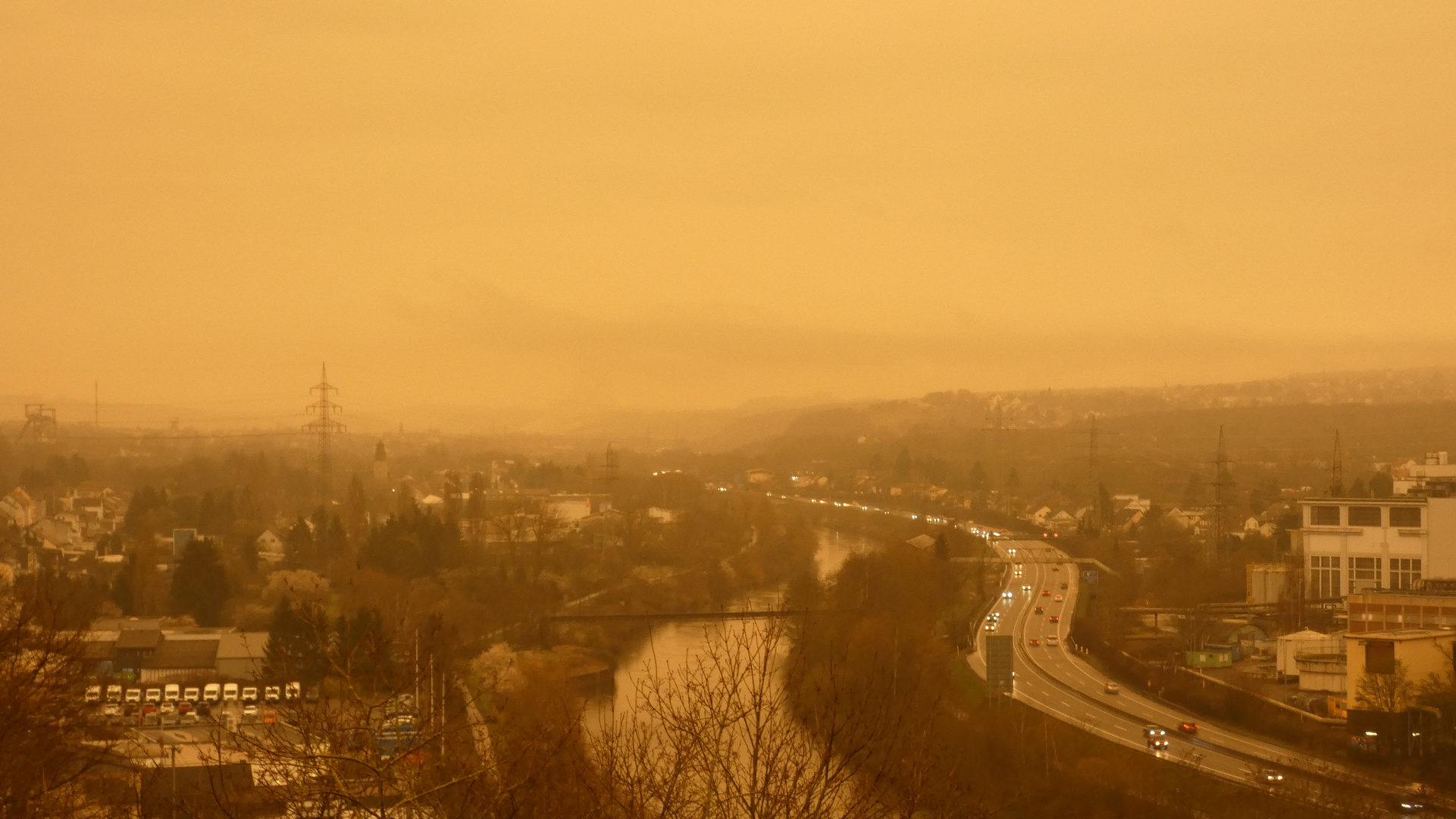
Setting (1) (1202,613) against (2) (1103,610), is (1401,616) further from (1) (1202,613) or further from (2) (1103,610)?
(2) (1103,610)

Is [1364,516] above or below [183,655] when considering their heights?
above

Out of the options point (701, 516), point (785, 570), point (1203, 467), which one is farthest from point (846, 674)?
point (1203, 467)

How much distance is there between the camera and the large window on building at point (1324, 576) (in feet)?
41.9

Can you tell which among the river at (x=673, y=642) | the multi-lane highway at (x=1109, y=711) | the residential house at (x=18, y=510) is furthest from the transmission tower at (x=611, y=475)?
the multi-lane highway at (x=1109, y=711)

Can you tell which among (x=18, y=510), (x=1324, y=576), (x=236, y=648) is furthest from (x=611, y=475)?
(x=236, y=648)

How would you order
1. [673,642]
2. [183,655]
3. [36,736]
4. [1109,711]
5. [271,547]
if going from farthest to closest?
[271,547], [673,642], [183,655], [1109,711], [36,736]

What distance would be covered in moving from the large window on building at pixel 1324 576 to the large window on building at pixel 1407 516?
2.30ft

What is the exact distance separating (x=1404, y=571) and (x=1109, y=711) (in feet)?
17.1

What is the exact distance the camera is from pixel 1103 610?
13.2 metres

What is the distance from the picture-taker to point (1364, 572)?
499 inches

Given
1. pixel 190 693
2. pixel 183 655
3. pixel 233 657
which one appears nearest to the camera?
pixel 190 693

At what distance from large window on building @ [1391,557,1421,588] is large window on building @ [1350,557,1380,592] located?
0.15 metres

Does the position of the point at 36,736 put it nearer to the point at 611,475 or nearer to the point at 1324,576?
the point at 1324,576

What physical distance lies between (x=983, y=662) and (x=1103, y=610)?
321 cm
